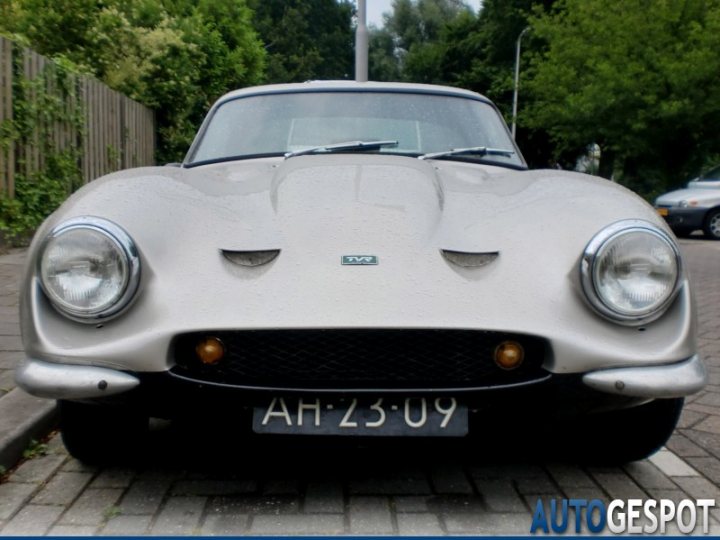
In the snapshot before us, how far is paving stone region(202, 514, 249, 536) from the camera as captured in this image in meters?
2.39

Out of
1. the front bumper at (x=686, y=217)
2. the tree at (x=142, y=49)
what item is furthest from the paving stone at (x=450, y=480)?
the front bumper at (x=686, y=217)

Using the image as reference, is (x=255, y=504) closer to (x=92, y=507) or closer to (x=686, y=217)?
(x=92, y=507)

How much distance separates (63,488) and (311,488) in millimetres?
806

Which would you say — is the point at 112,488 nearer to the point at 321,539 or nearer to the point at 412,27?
the point at 321,539

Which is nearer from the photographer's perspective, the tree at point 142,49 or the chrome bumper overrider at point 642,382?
the chrome bumper overrider at point 642,382

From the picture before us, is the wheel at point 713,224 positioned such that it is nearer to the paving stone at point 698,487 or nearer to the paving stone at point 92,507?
the paving stone at point 698,487

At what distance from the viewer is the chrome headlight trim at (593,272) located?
2365mm

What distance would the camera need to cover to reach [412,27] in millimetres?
58500

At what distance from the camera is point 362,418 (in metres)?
2.35

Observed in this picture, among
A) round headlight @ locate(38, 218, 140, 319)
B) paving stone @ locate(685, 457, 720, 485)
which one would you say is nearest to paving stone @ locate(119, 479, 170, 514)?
round headlight @ locate(38, 218, 140, 319)

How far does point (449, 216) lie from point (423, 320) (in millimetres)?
470

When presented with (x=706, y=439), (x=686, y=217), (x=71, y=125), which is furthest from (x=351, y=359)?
(x=686, y=217)

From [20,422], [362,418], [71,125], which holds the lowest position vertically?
[20,422]

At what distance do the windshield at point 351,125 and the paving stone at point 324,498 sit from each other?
1367mm
